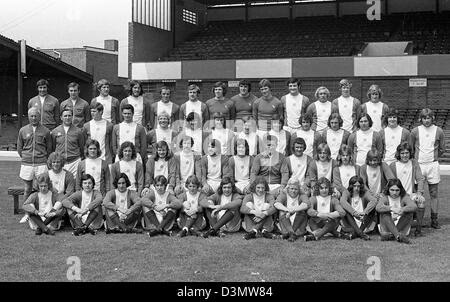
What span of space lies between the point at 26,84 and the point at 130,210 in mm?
25799

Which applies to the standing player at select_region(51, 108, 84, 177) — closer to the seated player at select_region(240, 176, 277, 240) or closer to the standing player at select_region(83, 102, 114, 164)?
the standing player at select_region(83, 102, 114, 164)

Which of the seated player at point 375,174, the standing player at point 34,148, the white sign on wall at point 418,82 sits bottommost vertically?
the seated player at point 375,174

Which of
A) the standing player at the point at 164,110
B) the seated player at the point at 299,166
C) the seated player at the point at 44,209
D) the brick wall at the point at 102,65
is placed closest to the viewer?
the seated player at the point at 44,209

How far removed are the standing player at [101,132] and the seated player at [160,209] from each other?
1198 mm

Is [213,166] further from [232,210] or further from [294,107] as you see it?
[294,107]

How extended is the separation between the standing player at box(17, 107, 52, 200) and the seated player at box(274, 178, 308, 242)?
3559 millimetres

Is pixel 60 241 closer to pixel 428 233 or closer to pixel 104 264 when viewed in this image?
pixel 104 264

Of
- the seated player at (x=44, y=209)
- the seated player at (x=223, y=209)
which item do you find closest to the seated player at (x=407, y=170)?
the seated player at (x=223, y=209)

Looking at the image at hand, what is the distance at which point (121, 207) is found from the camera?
8.26 metres

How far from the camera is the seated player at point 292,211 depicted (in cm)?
779

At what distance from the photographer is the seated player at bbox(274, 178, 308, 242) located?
7789mm

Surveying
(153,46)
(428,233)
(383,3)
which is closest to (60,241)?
(428,233)

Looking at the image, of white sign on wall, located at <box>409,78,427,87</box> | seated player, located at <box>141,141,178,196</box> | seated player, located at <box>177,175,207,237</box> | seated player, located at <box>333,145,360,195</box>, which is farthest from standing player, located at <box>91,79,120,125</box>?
white sign on wall, located at <box>409,78,427,87</box>

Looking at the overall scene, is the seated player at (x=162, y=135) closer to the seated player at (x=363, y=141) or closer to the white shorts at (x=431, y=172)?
the seated player at (x=363, y=141)
